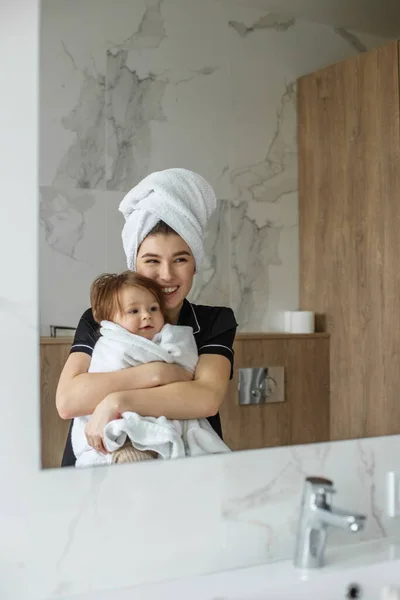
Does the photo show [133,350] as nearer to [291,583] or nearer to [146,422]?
[146,422]

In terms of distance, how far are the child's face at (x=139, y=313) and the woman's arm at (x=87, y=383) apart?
6cm

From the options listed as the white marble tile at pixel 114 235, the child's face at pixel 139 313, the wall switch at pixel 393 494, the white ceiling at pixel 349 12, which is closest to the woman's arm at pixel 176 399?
the child's face at pixel 139 313

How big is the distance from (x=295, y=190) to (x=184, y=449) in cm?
54

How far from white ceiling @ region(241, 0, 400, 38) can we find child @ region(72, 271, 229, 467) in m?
0.60

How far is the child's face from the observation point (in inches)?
52.0

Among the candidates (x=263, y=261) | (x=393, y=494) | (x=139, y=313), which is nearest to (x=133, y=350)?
(x=139, y=313)

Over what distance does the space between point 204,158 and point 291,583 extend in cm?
77

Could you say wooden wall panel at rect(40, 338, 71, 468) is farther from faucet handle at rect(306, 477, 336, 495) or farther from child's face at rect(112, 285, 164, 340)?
faucet handle at rect(306, 477, 336, 495)

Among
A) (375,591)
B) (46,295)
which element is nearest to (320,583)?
(375,591)

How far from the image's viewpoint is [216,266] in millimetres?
1414

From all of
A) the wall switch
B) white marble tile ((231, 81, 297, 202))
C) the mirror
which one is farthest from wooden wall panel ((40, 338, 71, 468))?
the wall switch

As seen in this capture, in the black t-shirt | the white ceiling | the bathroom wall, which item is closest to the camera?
the bathroom wall

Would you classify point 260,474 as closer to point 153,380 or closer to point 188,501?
point 188,501

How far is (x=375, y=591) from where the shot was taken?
4.72 ft
